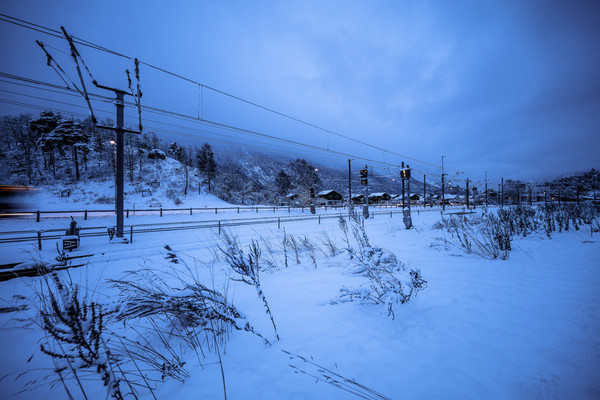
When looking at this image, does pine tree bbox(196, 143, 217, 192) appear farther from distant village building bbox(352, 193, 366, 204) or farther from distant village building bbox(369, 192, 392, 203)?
distant village building bbox(369, 192, 392, 203)

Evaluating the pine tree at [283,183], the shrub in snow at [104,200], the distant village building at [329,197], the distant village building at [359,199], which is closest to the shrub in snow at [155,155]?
the shrub in snow at [104,200]

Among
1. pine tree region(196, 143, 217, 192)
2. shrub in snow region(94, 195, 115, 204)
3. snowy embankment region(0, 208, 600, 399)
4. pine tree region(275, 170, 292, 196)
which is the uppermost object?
pine tree region(196, 143, 217, 192)

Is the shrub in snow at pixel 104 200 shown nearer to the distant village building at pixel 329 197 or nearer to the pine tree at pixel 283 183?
the pine tree at pixel 283 183

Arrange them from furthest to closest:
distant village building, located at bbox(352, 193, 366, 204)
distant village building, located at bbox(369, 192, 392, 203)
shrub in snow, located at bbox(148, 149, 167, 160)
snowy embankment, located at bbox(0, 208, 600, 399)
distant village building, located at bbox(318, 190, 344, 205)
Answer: distant village building, located at bbox(369, 192, 392, 203)
distant village building, located at bbox(352, 193, 366, 204)
shrub in snow, located at bbox(148, 149, 167, 160)
distant village building, located at bbox(318, 190, 344, 205)
snowy embankment, located at bbox(0, 208, 600, 399)

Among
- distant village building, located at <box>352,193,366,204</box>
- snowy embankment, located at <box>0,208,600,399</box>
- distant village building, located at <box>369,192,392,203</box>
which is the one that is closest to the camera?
snowy embankment, located at <box>0,208,600,399</box>

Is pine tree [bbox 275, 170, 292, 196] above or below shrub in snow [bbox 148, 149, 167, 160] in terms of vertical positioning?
below

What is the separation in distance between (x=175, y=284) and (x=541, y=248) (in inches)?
376

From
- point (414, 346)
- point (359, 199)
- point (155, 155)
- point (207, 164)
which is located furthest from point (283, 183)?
point (414, 346)

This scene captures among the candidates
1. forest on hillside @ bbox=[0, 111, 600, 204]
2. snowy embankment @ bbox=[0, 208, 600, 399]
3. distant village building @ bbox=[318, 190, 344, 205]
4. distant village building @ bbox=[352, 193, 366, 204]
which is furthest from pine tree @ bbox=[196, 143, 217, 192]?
snowy embankment @ bbox=[0, 208, 600, 399]

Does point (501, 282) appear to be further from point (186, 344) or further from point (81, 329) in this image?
point (81, 329)

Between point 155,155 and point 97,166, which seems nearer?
point 97,166

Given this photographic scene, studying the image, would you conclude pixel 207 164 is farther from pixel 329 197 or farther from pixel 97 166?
pixel 329 197

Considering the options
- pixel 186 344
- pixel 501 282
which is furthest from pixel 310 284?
pixel 501 282

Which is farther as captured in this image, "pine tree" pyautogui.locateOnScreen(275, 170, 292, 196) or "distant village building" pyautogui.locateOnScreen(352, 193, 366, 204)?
"distant village building" pyautogui.locateOnScreen(352, 193, 366, 204)
